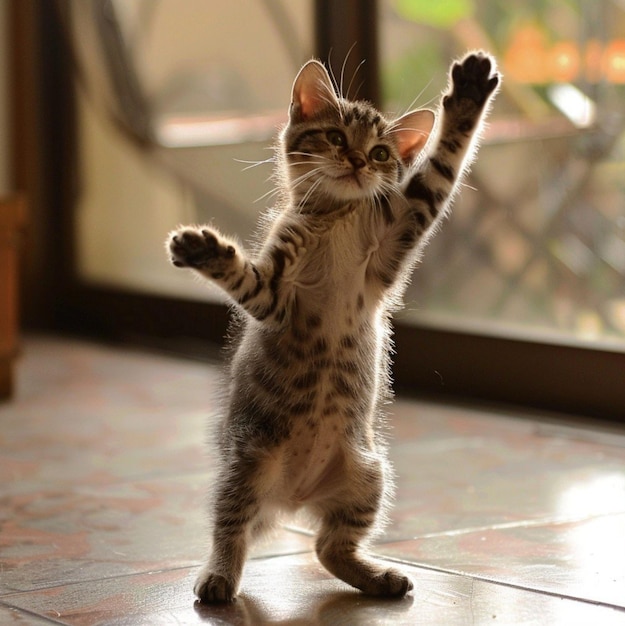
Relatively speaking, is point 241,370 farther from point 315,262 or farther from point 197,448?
point 197,448

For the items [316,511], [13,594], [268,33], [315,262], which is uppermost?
[268,33]

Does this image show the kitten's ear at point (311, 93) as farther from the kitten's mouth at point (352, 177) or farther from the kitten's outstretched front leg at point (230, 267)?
the kitten's outstretched front leg at point (230, 267)

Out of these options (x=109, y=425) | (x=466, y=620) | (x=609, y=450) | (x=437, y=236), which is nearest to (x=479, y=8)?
(x=437, y=236)

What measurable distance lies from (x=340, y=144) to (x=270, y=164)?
245 centimetres

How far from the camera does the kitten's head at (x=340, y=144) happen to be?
6.31 ft

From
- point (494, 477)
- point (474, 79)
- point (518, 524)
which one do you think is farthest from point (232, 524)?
point (494, 477)

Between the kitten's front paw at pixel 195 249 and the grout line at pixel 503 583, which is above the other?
the kitten's front paw at pixel 195 249

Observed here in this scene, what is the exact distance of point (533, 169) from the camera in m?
3.54

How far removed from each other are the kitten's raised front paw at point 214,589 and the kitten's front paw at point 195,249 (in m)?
0.53

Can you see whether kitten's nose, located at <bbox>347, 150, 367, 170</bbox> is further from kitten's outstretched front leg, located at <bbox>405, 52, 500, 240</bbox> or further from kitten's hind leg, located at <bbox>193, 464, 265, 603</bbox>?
kitten's hind leg, located at <bbox>193, 464, 265, 603</bbox>

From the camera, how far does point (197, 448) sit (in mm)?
3104

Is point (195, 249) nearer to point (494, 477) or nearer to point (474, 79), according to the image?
point (474, 79)

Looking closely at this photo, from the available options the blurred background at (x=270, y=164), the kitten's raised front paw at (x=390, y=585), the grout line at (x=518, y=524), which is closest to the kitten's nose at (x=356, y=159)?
the blurred background at (x=270, y=164)

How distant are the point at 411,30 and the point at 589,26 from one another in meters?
0.65
